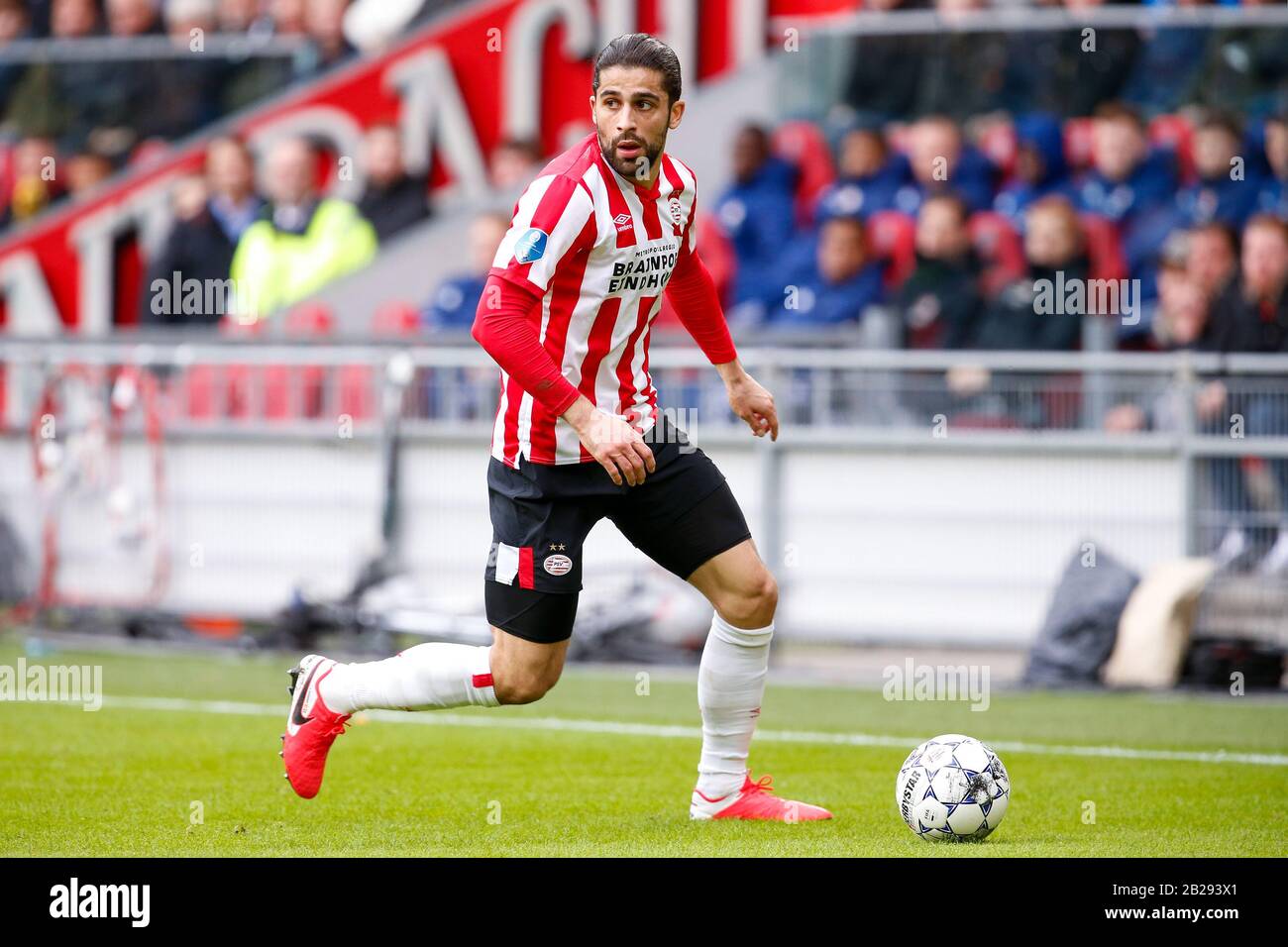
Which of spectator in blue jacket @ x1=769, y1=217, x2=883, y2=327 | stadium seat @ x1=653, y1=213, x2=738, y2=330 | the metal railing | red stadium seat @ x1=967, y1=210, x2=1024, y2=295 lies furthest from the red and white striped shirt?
stadium seat @ x1=653, y1=213, x2=738, y2=330

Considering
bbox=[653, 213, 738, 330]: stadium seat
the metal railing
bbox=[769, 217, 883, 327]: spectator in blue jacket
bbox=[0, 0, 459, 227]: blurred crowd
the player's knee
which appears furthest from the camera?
bbox=[0, 0, 459, 227]: blurred crowd

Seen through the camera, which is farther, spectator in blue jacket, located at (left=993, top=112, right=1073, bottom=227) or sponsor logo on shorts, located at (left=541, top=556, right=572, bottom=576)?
spectator in blue jacket, located at (left=993, top=112, right=1073, bottom=227)

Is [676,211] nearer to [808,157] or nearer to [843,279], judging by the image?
[843,279]

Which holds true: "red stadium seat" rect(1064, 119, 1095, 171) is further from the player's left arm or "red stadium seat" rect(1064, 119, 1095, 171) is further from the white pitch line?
the player's left arm

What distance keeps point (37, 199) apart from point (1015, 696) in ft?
39.5

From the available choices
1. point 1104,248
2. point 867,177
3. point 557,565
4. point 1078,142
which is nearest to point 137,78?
point 867,177

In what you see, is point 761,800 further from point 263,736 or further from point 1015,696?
point 1015,696

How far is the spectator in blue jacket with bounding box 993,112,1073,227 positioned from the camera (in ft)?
46.9

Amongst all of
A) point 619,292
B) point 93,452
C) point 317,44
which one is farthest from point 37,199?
point 619,292

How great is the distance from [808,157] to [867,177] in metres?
0.99

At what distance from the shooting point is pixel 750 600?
683 cm

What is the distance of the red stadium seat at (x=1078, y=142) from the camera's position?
1459cm

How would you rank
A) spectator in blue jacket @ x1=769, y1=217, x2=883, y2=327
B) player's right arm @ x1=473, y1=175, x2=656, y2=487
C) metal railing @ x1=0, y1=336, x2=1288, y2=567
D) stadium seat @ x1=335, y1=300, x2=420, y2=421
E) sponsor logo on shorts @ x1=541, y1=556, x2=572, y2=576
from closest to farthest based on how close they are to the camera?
player's right arm @ x1=473, y1=175, x2=656, y2=487 → sponsor logo on shorts @ x1=541, y1=556, x2=572, y2=576 → metal railing @ x1=0, y1=336, x2=1288, y2=567 → stadium seat @ x1=335, y1=300, x2=420, y2=421 → spectator in blue jacket @ x1=769, y1=217, x2=883, y2=327

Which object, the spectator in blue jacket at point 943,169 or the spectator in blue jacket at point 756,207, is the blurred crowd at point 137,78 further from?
the spectator in blue jacket at point 943,169
